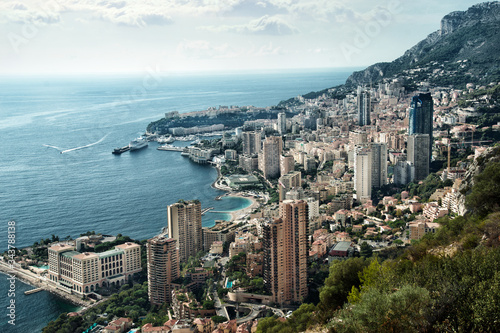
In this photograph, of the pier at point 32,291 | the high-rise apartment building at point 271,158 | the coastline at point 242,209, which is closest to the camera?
the pier at point 32,291

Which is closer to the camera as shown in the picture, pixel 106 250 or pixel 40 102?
pixel 106 250

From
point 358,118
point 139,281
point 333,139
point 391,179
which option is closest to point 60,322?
point 139,281

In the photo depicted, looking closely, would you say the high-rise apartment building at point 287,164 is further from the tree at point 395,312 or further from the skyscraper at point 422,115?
the tree at point 395,312

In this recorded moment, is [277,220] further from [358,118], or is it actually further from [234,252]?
[358,118]

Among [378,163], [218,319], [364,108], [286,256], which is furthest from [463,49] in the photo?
[218,319]

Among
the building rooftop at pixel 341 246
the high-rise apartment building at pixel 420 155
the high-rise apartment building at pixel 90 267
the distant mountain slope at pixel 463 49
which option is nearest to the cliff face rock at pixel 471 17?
the distant mountain slope at pixel 463 49

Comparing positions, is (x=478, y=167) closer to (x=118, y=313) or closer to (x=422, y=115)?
(x=118, y=313)
